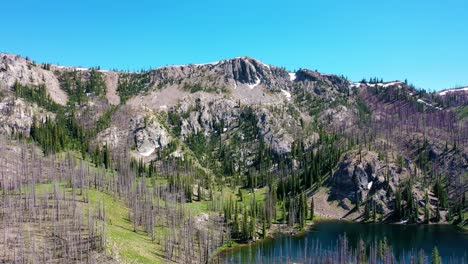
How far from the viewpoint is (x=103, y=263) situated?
10312 cm

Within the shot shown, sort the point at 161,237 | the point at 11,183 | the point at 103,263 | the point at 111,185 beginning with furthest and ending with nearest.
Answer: the point at 111,185, the point at 11,183, the point at 161,237, the point at 103,263

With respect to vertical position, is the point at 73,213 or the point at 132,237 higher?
the point at 73,213

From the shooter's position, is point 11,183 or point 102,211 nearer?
point 102,211

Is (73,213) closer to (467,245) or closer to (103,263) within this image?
(103,263)

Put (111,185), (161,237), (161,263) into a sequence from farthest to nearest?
(111,185) < (161,237) < (161,263)

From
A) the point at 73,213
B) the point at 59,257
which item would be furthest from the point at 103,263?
the point at 73,213

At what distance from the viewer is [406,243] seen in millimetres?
163625

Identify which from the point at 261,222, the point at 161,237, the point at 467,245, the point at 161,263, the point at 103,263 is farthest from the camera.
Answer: the point at 261,222

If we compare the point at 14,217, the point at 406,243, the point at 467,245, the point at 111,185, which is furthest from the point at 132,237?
the point at 467,245

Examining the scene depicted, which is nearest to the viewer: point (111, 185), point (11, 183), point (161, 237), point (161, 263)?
point (161, 263)

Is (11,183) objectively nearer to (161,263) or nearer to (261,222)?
(161,263)

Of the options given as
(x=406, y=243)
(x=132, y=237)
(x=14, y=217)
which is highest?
(x=14, y=217)

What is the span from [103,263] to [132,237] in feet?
99.8

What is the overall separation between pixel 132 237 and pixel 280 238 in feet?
236
